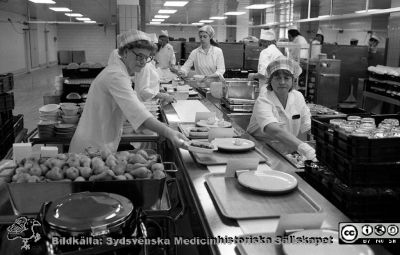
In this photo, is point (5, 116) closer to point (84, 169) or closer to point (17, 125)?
point (17, 125)

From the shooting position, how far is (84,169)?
1648mm

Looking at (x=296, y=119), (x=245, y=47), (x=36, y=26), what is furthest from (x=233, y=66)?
(x=36, y=26)

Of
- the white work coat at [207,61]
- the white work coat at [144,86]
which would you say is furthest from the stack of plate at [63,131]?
the white work coat at [207,61]

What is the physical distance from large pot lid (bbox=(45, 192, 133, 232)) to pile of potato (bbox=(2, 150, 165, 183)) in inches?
10.1

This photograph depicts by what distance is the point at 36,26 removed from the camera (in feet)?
71.1

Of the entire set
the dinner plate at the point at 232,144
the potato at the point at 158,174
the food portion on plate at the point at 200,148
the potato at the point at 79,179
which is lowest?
the potato at the point at 79,179

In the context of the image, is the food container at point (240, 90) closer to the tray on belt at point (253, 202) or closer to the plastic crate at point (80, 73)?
the plastic crate at point (80, 73)

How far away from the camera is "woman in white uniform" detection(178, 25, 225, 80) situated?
21.8 feet

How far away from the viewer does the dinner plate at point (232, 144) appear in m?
2.16

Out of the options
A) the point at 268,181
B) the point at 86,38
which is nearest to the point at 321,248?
the point at 268,181

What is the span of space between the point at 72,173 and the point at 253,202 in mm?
764

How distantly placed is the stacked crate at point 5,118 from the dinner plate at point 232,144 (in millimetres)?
3230

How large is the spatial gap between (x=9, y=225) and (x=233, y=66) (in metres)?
7.14

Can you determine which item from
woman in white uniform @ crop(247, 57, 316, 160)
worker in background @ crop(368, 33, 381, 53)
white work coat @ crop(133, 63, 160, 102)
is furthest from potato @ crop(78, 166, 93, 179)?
worker in background @ crop(368, 33, 381, 53)
